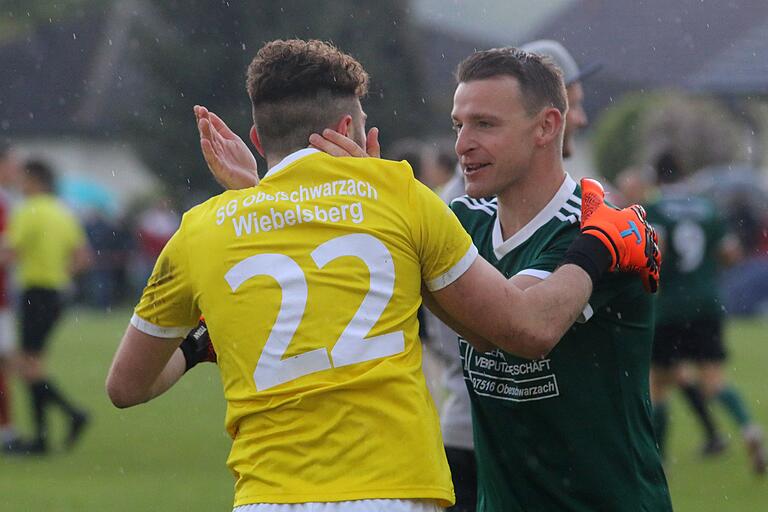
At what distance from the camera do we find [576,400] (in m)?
3.87

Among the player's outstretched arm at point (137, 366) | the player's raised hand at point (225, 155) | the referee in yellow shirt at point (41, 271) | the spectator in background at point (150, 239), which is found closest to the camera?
the player's outstretched arm at point (137, 366)

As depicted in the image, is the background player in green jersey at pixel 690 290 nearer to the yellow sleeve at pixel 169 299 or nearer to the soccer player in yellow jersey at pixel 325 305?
the soccer player in yellow jersey at pixel 325 305

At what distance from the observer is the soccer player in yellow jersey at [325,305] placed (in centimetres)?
330

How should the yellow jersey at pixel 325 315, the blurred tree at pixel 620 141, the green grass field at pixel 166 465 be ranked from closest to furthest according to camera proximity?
the yellow jersey at pixel 325 315 → the green grass field at pixel 166 465 → the blurred tree at pixel 620 141

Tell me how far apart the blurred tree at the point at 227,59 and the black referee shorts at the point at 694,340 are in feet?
82.6

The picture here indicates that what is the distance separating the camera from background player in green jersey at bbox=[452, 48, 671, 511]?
388 centimetres

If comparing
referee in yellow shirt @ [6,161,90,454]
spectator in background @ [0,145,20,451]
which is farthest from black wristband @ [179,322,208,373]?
spectator in background @ [0,145,20,451]

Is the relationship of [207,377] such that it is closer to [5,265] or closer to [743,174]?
[5,265]

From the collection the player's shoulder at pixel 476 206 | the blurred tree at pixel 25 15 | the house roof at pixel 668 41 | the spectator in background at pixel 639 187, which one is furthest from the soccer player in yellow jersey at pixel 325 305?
the blurred tree at pixel 25 15

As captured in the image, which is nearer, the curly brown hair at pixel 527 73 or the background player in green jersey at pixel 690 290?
the curly brown hair at pixel 527 73

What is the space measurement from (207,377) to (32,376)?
7091 mm

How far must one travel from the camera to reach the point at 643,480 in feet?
12.9

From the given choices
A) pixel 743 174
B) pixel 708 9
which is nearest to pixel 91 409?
pixel 743 174

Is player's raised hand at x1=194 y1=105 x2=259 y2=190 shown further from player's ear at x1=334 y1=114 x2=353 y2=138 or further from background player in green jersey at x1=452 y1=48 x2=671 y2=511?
background player in green jersey at x1=452 y1=48 x2=671 y2=511
